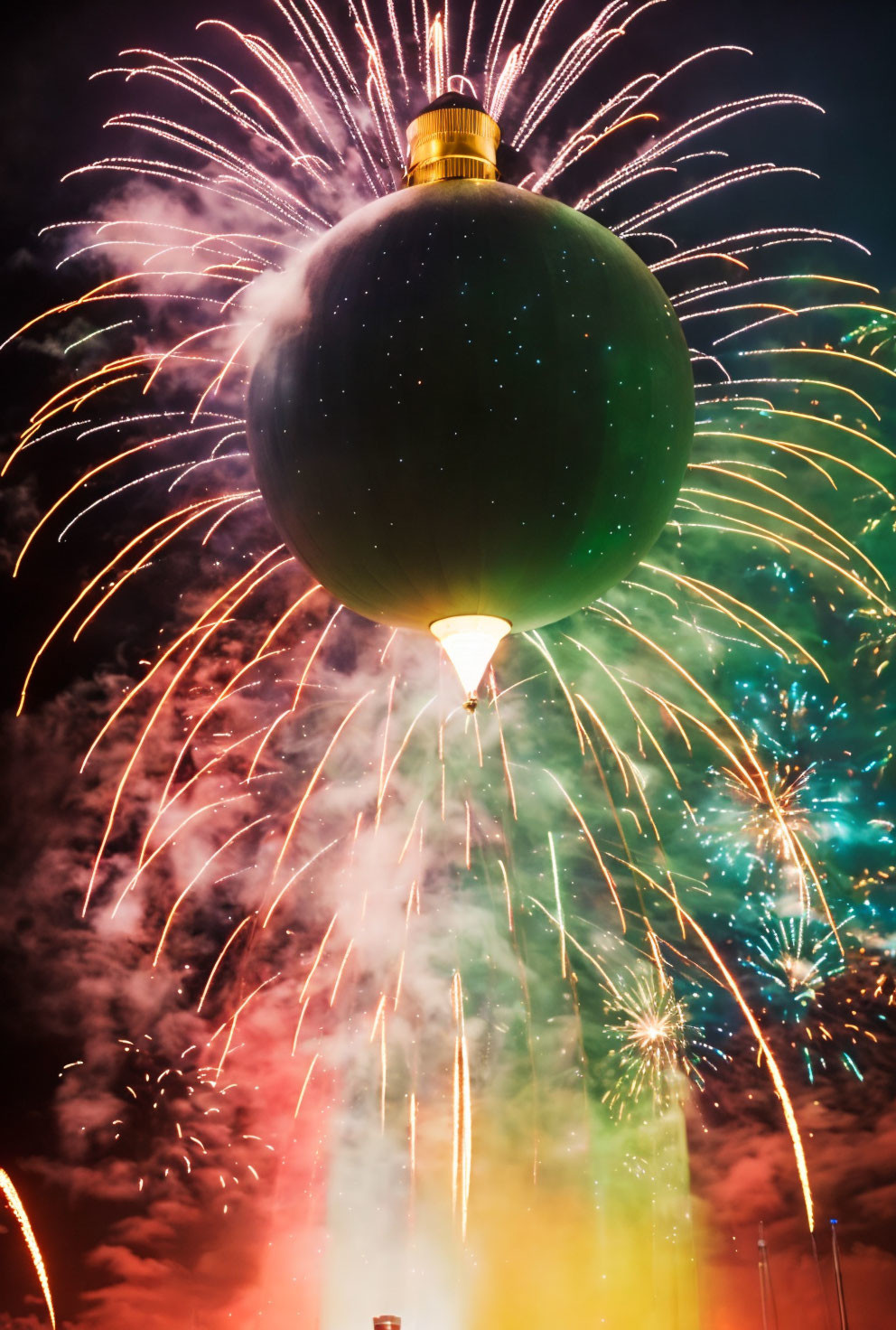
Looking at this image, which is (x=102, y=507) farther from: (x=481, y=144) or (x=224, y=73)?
(x=481, y=144)

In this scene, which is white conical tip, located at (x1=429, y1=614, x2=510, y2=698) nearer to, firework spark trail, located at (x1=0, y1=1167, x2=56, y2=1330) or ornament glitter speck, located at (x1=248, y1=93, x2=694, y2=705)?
ornament glitter speck, located at (x1=248, y1=93, x2=694, y2=705)

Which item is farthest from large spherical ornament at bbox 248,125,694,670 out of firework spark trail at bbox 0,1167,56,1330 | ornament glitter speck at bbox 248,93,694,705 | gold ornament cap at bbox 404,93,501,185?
firework spark trail at bbox 0,1167,56,1330

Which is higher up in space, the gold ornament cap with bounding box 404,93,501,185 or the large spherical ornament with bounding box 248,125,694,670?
the gold ornament cap with bounding box 404,93,501,185

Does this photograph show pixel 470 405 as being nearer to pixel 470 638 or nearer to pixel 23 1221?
pixel 470 638

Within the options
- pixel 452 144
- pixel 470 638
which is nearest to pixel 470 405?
pixel 470 638

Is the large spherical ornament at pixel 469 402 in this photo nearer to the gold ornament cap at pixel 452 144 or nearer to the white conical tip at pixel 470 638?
the white conical tip at pixel 470 638

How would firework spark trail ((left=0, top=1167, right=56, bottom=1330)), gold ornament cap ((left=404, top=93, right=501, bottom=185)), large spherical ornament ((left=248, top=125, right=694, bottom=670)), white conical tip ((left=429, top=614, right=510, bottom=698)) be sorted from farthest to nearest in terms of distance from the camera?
firework spark trail ((left=0, top=1167, right=56, bottom=1330)), gold ornament cap ((left=404, top=93, right=501, bottom=185)), white conical tip ((left=429, top=614, right=510, bottom=698)), large spherical ornament ((left=248, top=125, right=694, bottom=670))

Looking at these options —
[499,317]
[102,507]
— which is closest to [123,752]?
[102,507]

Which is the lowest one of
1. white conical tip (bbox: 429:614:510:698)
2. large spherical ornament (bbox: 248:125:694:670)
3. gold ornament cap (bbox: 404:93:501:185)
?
white conical tip (bbox: 429:614:510:698)
